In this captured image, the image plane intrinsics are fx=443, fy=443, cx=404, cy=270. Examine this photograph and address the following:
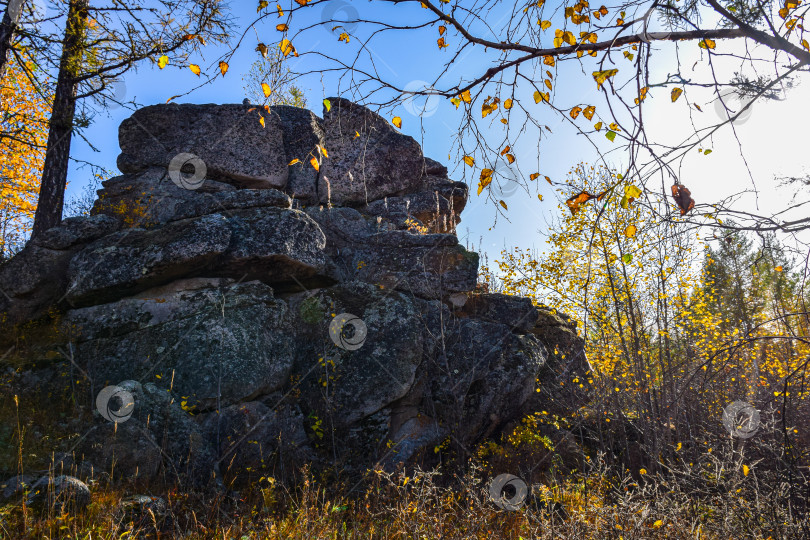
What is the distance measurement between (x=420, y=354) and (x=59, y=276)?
623 cm

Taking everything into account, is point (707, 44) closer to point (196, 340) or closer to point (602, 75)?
point (602, 75)

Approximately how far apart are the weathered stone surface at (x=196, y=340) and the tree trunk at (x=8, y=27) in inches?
179

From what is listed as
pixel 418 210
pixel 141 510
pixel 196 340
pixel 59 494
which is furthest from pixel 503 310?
pixel 59 494

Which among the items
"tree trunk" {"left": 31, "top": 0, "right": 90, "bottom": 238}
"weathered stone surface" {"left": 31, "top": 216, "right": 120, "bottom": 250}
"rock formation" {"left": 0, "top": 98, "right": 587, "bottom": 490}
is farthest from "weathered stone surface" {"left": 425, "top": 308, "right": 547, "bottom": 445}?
"tree trunk" {"left": 31, "top": 0, "right": 90, "bottom": 238}

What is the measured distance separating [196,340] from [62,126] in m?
5.85

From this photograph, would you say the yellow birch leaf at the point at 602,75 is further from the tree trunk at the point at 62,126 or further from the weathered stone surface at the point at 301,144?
the tree trunk at the point at 62,126

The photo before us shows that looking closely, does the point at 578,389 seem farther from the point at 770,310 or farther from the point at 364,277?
the point at 770,310

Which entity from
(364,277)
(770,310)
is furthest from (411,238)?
(770,310)

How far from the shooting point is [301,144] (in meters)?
11.4

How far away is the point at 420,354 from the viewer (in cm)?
763

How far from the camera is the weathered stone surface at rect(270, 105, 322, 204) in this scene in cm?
1099

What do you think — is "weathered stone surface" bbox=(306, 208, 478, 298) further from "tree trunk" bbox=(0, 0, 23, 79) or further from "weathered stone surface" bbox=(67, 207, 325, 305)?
"tree trunk" bbox=(0, 0, 23, 79)

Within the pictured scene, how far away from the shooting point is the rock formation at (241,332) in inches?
225

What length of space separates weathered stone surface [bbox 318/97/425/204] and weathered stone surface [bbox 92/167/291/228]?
261 centimetres
